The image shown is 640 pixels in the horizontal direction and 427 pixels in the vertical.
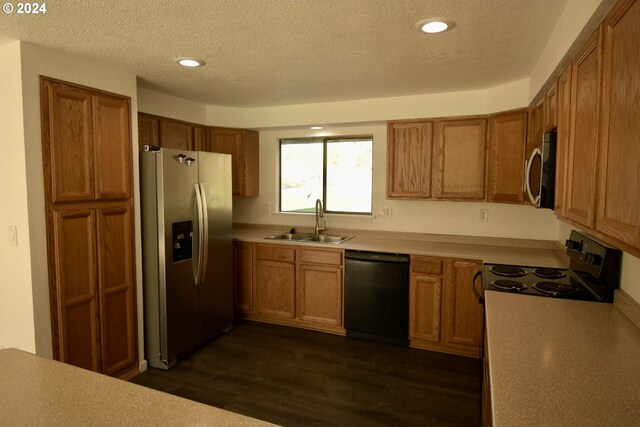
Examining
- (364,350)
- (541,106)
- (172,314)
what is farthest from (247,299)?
(541,106)

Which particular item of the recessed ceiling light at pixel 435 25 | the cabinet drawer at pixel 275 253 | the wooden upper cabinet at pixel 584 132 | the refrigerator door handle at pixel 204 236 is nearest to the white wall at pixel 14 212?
the refrigerator door handle at pixel 204 236

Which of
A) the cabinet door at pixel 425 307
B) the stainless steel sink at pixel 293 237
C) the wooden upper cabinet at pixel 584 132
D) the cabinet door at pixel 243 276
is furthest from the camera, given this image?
the stainless steel sink at pixel 293 237

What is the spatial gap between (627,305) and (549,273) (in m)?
0.76

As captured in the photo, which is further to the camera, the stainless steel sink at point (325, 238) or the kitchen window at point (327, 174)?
the kitchen window at point (327, 174)

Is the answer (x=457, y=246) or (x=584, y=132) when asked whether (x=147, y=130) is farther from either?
(x=584, y=132)

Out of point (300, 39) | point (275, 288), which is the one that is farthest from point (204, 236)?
point (300, 39)

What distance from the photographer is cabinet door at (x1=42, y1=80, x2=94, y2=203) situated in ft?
7.84

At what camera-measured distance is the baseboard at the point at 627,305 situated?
170cm

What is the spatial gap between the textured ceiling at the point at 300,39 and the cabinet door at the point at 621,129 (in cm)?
75

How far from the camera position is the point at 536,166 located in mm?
2418

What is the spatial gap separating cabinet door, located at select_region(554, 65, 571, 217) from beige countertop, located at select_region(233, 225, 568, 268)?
3.52ft

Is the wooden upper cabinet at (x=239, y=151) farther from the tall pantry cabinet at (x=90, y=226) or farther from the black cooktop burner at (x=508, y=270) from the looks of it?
the black cooktop burner at (x=508, y=270)

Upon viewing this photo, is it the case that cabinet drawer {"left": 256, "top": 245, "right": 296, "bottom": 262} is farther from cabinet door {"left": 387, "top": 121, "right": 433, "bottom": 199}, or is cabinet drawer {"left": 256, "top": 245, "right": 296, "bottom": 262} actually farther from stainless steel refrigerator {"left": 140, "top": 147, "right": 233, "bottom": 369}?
cabinet door {"left": 387, "top": 121, "right": 433, "bottom": 199}

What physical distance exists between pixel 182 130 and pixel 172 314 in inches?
73.0
